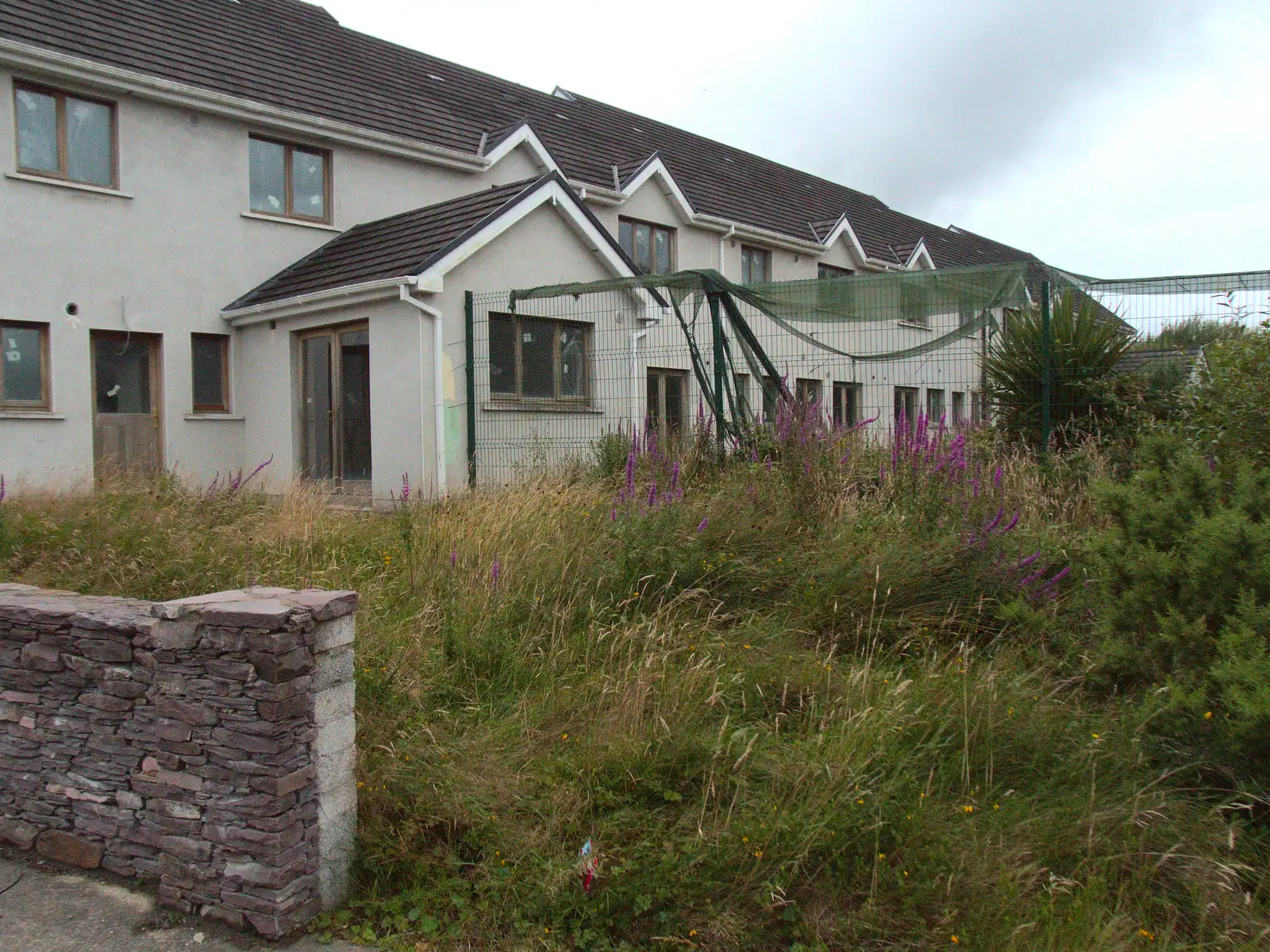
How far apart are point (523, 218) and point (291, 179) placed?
4.26 metres

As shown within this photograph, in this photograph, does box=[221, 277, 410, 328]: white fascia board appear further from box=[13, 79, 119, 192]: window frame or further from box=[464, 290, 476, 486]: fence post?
box=[13, 79, 119, 192]: window frame

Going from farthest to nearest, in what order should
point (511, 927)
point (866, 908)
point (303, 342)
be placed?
point (303, 342), point (511, 927), point (866, 908)

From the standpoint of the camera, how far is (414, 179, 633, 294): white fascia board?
436 inches

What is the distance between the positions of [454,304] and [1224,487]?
8.71 meters

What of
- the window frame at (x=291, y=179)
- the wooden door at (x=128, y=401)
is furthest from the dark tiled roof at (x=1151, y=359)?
the window frame at (x=291, y=179)

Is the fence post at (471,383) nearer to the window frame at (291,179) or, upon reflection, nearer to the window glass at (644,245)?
the window frame at (291,179)

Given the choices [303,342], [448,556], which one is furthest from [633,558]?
[303,342]

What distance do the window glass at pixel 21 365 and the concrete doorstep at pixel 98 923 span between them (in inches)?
378

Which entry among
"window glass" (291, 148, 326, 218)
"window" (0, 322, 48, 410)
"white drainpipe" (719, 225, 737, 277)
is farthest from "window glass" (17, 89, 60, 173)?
"white drainpipe" (719, 225, 737, 277)

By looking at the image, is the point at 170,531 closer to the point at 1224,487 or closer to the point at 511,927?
the point at 511,927

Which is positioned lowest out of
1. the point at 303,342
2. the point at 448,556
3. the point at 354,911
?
the point at 354,911

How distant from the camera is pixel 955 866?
3102mm

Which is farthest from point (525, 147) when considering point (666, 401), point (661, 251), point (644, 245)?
point (666, 401)

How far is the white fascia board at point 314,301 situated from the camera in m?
11.2
